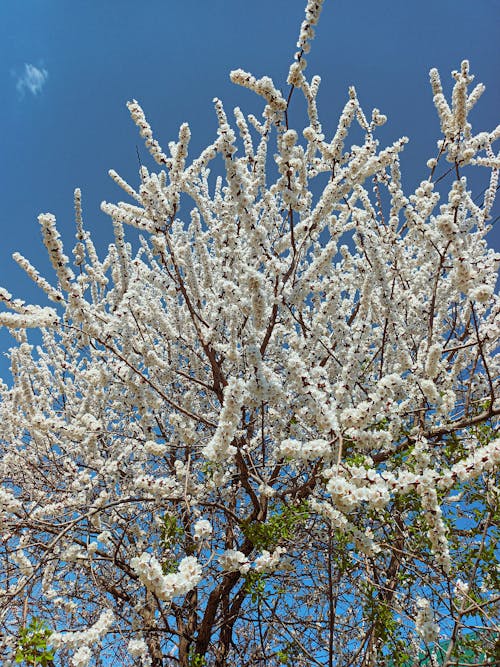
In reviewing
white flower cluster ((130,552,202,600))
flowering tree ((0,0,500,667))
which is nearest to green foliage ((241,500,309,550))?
flowering tree ((0,0,500,667))

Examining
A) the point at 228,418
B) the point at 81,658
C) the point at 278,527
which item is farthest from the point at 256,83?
the point at 81,658

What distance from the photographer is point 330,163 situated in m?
3.65

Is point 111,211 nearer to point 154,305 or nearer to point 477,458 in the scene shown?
point 154,305

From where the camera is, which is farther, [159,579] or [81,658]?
[81,658]

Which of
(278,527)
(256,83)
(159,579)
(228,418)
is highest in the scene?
(256,83)

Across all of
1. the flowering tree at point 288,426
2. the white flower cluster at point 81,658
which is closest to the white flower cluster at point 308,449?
the flowering tree at point 288,426

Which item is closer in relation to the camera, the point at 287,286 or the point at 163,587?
the point at 163,587

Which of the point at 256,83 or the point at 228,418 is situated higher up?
the point at 256,83

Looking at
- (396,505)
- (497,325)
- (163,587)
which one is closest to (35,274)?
(163,587)

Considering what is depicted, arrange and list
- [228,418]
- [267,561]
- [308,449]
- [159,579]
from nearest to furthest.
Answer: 1. [159,579]
2. [308,449]
3. [228,418]
4. [267,561]

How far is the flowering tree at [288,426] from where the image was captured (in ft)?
8.23

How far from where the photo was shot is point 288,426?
11.6 feet

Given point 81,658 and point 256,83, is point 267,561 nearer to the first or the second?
point 81,658

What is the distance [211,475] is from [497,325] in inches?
90.7
